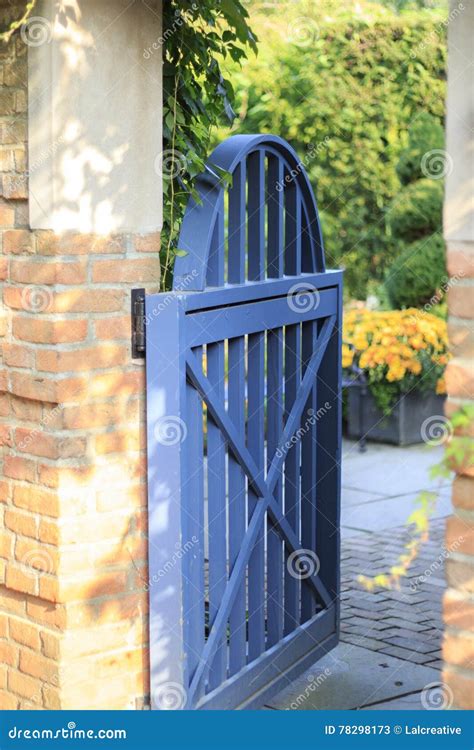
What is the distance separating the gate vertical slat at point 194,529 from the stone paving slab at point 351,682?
2.21 ft

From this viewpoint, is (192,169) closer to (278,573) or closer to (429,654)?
(278,573)

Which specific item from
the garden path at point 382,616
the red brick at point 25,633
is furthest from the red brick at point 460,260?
the red brick at point 25,633

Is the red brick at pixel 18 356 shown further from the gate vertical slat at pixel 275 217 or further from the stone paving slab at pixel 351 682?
the stone paving slab at pixel 351 682

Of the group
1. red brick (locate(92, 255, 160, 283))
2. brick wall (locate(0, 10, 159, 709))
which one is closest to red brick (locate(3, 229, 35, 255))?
brick wall (locate(0, 10, 159, 709))

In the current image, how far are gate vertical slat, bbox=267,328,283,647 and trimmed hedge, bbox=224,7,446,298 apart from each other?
5.84m

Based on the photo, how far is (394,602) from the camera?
5695 mm

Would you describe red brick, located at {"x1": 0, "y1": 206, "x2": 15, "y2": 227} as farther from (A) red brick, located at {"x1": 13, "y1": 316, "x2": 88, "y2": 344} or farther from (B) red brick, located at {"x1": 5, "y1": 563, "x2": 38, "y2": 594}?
(B) red brick, located at {"x1": 5, "y1": 563, "x2": 38, "y2": 594}

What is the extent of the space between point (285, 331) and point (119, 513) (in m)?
1.27

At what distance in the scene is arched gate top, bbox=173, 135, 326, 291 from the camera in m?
3.97

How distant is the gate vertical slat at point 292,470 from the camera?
4736 millimetres

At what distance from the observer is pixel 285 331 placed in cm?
472

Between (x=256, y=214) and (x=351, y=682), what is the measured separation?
197 centimetres

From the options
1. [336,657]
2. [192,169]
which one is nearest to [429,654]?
[336,657]

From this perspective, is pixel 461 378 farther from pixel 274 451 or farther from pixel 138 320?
pixel 274 451
